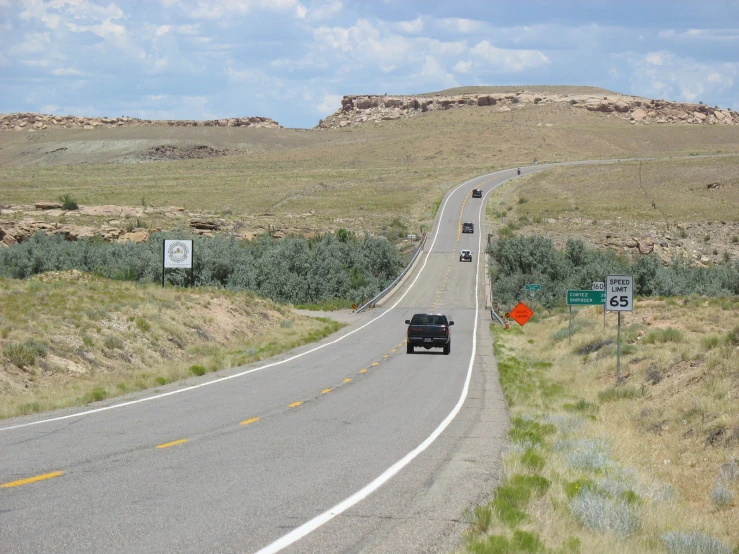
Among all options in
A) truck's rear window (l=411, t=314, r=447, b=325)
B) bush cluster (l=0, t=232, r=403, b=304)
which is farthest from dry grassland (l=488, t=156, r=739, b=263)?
truck's rear window (l=411, t=314, r=447, b=325)

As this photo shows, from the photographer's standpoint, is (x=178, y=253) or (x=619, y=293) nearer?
(x=619, y=293)

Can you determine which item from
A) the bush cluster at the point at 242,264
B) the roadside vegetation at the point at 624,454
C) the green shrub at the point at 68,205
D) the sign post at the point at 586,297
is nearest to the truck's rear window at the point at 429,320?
the roadside vegetation at the point at 624,454

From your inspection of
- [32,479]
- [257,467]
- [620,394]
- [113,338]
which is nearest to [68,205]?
[113,338]

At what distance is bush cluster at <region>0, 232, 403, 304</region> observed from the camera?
58.9m

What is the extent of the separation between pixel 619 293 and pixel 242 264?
45.5 m

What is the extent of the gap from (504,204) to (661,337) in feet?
249

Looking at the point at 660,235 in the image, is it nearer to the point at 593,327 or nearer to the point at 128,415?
the point at 593,327

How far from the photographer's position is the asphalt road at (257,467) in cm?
759

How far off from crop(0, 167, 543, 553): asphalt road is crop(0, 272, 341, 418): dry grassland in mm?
1554

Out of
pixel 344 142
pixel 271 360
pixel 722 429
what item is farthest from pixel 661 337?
pixel 344 142

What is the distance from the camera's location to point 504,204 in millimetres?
101750

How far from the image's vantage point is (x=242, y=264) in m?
63.2

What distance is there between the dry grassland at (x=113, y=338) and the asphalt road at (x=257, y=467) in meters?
1.55

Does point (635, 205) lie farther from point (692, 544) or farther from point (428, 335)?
point (692, 544)
